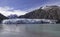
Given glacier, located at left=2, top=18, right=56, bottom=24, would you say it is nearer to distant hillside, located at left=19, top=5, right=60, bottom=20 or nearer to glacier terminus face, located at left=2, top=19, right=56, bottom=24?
glacier terminus face, located at left=2, top=19, right=56, bottom=24

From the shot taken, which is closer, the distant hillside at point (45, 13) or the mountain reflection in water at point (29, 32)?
the mountain reflection in water at point (29, 32)

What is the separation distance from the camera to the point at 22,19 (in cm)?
605

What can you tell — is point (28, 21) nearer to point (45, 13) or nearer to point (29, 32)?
point (45, 13)

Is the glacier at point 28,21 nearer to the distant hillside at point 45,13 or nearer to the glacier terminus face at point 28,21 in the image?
the glacier terminus face at point 28,21

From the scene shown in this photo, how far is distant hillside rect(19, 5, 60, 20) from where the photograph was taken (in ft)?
19.3

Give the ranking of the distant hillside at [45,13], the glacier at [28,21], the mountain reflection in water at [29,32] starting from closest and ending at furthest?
the mountain reflection in water at [29,32]
the distant hillside at [45,13]
the glacier at [28,21]

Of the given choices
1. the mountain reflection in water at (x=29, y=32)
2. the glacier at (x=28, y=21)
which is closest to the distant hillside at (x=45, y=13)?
the glacier at (x=28, y=21)

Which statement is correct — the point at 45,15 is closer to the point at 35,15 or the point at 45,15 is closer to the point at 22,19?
the point at 35,15

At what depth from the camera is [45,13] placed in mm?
5891

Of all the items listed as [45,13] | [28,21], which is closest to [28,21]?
[28,21]

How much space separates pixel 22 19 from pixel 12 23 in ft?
1.80

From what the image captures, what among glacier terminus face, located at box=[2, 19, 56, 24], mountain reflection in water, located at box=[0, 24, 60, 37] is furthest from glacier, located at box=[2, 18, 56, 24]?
mountain reflection in water, located at box=[0, 24, 60, 37]

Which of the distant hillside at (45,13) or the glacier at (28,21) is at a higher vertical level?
the distant hillside at (45,13)

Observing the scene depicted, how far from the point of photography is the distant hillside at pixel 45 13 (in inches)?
231
